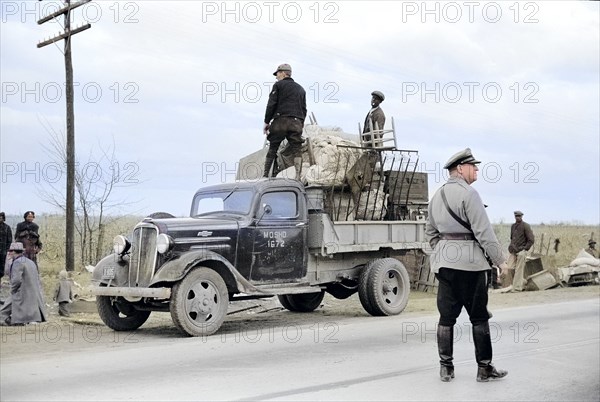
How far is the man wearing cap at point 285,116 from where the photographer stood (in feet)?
50.0

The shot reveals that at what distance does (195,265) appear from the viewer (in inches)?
486

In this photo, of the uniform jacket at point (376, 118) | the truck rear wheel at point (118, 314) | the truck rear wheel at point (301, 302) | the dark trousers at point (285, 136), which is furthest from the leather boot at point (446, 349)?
the uniform jacket at point (376, 118)

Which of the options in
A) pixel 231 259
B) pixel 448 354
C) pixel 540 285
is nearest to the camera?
pixel 448 354

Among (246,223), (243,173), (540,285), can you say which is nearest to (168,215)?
(246,223)

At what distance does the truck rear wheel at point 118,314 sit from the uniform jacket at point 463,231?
6.35 meters

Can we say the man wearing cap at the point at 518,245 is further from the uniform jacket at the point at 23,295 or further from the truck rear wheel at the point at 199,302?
the uniform jacket at the point at 23,295

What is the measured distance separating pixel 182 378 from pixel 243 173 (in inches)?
346

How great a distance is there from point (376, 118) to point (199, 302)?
5.73 metres

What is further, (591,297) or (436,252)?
(591,297)

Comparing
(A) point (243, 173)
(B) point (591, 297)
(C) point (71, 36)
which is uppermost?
(C) point (71, 36)

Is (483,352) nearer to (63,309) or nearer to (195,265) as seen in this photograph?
(195,265)

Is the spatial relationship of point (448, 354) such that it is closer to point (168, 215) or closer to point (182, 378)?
point (182, 378)

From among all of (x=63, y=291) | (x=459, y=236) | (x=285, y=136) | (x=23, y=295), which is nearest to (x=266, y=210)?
(x=285, y=136)

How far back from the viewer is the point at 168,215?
13703mm
